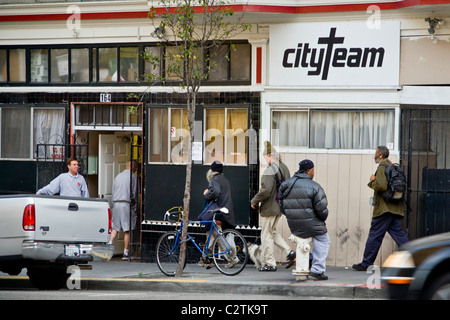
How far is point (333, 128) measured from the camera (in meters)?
14.9

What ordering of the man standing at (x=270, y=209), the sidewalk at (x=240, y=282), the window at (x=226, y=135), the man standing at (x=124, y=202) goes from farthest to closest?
the man standing at (x=124, y=202), the window at (x=226, y=135), the man standing at (x=270, y=209), the sidewalk at (x=240, y=282)

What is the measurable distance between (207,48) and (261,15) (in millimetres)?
1386

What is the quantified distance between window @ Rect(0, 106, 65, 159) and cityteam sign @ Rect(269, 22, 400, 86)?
4.83m

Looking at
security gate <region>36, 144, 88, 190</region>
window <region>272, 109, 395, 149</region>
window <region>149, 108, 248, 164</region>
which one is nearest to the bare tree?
window <region>149, 108, 248, 164</region>

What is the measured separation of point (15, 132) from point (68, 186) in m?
3.19

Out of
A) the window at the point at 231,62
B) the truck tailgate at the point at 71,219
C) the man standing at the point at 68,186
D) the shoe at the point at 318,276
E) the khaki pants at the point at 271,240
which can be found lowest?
the shoe at the point at 318,276

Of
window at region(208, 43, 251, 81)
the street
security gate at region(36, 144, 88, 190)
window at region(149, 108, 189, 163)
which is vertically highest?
window at region(208, 43, 251, 81)

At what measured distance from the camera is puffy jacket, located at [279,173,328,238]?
39.9 ft

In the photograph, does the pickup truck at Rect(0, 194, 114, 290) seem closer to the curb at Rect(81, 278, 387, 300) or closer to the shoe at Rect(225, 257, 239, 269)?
the curb at Rect(81, 278, 387, 300)

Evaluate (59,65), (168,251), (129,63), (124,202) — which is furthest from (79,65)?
(168,251)

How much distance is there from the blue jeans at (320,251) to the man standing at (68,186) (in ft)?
15.5

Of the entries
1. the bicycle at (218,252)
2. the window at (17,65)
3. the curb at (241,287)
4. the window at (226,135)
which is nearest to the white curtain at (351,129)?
the window at (226,135)

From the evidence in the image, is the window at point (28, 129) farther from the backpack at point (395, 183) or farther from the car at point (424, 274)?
the car at point (424, 274)

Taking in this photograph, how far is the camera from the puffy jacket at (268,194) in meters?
14.0
